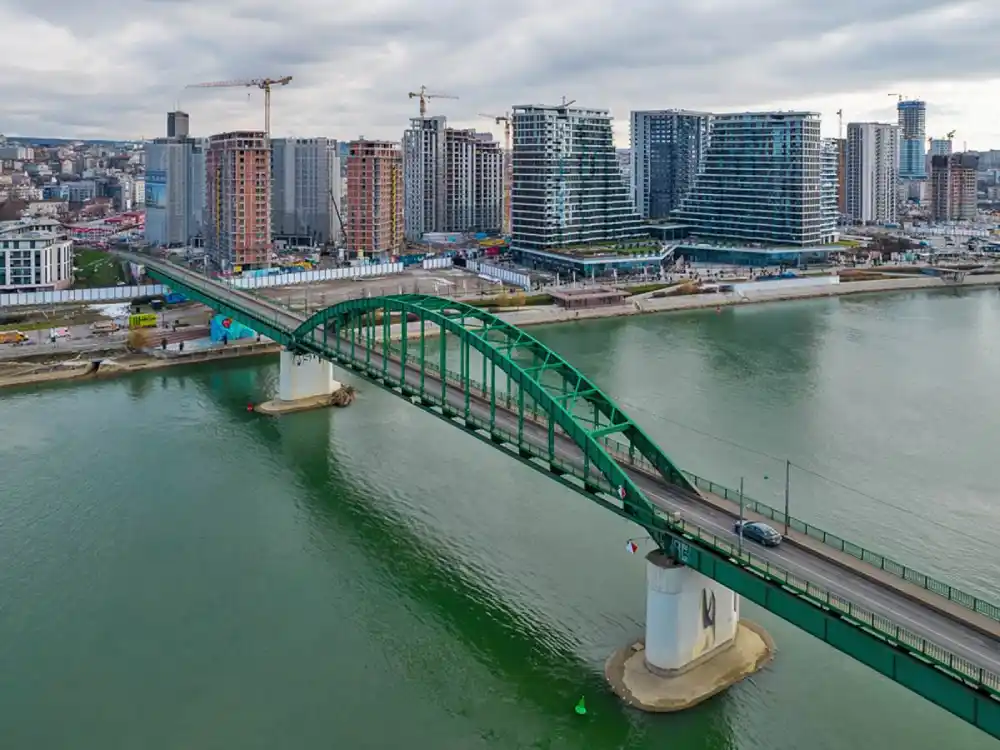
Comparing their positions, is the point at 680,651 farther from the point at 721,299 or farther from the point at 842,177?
the point at 842,177

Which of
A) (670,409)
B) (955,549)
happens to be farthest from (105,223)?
(955,549)

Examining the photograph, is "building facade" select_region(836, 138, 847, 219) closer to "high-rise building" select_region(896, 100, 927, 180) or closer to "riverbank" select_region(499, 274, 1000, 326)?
"riverbank" select_region(499, 274, 1000, 326)

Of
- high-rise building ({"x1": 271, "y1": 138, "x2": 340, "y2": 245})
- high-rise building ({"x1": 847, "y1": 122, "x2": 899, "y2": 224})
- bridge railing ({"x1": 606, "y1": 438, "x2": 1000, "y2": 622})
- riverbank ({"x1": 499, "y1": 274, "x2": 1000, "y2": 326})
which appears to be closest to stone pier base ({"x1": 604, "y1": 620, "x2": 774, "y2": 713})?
bridge railing ({"x1": 606, "y1": 438, "x2": 1000, "y2": 622})

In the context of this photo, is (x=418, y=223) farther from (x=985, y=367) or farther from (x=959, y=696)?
(x=959, y=696)

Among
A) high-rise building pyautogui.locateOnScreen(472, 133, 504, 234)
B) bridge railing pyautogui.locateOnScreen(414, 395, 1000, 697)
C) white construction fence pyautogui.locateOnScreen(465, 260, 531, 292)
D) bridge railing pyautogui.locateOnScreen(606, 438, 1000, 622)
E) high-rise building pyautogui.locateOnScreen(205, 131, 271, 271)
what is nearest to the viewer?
bridge railing pyautogui.locateOnScreen(414, 395, 1000, 697)

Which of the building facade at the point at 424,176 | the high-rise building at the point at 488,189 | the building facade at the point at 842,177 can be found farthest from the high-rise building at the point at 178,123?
the building facade at the point at 842,177

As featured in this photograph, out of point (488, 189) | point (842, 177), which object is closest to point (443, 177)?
point (488, 189)
